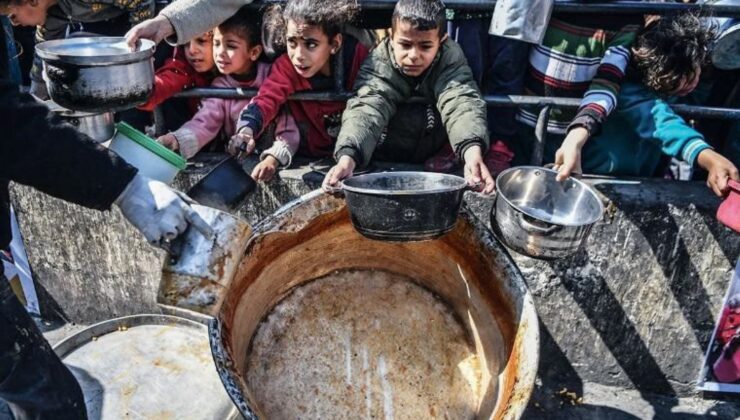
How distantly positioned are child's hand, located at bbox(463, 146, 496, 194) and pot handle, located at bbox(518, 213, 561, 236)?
0.28 metres

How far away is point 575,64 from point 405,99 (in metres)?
0.84

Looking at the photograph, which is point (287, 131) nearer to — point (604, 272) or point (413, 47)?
point (413, 47)

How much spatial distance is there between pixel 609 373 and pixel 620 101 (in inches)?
52.6

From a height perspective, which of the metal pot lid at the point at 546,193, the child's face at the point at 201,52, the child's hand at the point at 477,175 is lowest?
the metal pot lid at the point at 546,193

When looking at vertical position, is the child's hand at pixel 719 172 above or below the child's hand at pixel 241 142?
above

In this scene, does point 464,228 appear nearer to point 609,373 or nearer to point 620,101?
point 620,101

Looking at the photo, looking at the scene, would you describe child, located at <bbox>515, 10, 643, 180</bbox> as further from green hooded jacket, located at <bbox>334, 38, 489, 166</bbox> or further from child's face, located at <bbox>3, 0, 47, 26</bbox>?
child's face, located at <bbox>3, 0, 47, 26</bbox>

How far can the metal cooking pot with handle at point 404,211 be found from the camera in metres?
2.05

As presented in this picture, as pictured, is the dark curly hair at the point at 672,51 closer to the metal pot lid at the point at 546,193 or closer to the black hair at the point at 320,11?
the metal pot lid at the point at 546,193

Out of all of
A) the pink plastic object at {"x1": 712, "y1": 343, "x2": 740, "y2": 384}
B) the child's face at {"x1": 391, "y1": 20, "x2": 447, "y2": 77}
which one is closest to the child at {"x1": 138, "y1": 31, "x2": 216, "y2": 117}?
the child's face at {"x1": 391, "y1": 20, "x2": 447, "y2": 77}

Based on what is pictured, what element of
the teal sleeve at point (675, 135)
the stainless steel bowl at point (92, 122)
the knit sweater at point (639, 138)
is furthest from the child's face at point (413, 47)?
the stainless steel bowl at point (92, 122)

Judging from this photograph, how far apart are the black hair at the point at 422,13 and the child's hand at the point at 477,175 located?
0.60 meters

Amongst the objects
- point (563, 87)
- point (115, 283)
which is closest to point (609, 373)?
point (563, 87)

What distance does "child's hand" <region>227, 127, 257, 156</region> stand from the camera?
2.78 meters
